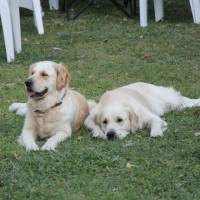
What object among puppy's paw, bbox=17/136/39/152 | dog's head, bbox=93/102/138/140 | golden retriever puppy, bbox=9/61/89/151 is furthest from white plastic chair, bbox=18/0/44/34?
puppy's paw, bbox=17/136/39/152

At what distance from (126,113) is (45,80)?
78 cm

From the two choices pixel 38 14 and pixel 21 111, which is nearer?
pixel 21 111

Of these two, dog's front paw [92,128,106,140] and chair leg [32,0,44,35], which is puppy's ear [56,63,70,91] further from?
chair leg [32,0,44,35]

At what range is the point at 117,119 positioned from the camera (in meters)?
5.88

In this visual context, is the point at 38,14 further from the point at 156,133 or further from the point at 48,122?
the point at 156,133

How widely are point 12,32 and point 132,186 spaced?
228 inches

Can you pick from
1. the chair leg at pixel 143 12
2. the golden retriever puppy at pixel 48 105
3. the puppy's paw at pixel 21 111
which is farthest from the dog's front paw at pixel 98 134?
the chair leg at pixel 143 12

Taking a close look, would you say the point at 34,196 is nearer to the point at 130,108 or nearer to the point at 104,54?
the point at 130,108

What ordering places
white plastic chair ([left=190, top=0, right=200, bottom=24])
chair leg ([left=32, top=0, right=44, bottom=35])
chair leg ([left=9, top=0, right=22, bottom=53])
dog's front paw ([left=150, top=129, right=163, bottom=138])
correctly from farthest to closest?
white plastic chair ([left=190, top=0, right=200, bottom=24])
chair leg ([left=32, top=0, right=44, bottom=35])
chair leg ([left=9, top=0, right=22, bottom=53])
dog's front paw ([left=150, top=129, right=163, bottom=138])

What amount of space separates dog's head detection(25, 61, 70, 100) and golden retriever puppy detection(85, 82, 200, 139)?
0.44 metres

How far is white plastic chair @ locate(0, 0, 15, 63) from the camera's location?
357 inches

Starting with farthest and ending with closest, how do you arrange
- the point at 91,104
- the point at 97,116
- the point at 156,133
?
the point at 91,104 < the point at 97,116 < the point at 156,133

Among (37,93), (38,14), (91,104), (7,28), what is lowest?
(38,14)

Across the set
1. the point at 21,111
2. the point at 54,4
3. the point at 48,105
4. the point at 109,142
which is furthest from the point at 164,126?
the point at 54,4
